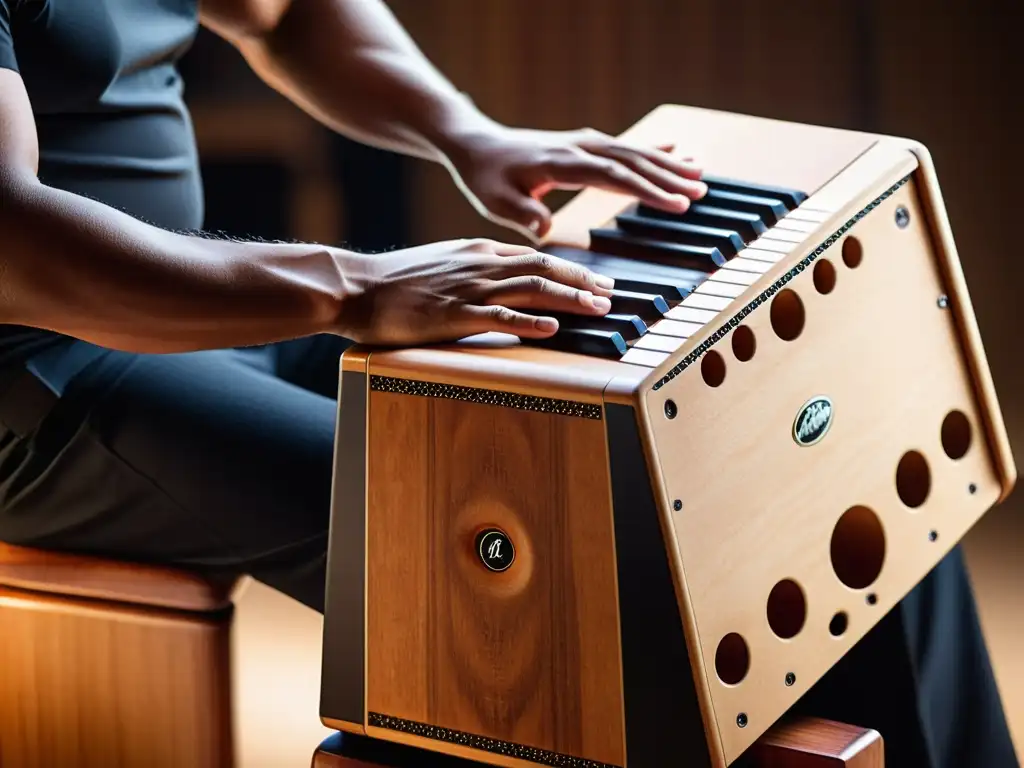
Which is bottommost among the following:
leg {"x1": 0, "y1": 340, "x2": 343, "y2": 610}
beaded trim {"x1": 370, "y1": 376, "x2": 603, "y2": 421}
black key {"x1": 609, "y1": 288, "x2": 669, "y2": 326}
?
leg {"x1": 0, "y1": 340, "x2": 343, "y2": 610}

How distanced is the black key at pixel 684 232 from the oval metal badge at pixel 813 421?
0.14 meters

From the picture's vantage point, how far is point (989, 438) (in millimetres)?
1381

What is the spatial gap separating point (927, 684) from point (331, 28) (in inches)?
33.6

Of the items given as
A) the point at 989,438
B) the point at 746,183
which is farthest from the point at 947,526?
the point at 746,183

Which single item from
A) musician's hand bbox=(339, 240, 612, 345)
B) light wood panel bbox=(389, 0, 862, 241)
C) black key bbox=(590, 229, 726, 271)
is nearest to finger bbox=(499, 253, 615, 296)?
musician's hand bbox=(339, 240, 612, 345)

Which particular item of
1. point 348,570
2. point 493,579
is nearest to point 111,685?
point 348,570

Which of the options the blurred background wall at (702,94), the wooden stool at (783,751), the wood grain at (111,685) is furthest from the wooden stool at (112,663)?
the blurred background wall at (702,94)

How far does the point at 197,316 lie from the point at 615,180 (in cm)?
42

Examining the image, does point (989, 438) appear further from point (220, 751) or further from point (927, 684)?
point (220, 751)

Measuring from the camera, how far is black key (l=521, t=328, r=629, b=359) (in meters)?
1.11

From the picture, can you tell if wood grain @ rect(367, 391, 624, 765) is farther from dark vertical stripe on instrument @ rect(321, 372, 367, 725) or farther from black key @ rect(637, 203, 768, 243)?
black key @ rect(637, 203, 768, 243)

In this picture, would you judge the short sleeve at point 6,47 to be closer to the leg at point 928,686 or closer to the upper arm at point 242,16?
the upper arm at point 242,16

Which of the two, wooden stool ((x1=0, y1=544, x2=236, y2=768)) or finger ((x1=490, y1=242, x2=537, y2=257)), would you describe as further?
wooden stool ((x1=0, y1=544, x2=236, y2=768))

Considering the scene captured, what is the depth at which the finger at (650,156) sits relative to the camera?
1401 mm
